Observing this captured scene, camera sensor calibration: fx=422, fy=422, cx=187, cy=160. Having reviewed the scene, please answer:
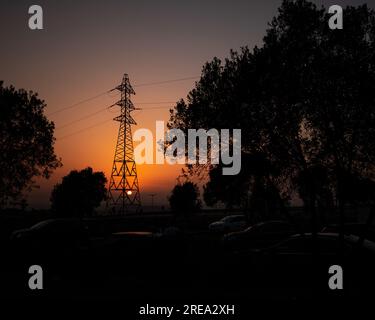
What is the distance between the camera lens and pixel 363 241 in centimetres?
1293

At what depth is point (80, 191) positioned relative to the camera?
319ft

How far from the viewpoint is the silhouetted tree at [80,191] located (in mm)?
90062

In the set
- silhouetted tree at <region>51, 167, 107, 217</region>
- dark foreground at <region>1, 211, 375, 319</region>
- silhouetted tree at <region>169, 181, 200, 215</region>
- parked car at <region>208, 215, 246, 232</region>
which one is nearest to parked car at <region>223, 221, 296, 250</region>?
dark foreground at <region>1, 211, 375, 319</region>

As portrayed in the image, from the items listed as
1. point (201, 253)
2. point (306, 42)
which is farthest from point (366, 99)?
point (201, 253)

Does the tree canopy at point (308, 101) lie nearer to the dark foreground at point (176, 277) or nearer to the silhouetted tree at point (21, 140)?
the dark foreground at point (176, 277)

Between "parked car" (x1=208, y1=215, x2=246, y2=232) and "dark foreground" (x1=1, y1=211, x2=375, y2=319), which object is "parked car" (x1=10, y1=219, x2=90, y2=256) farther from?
"parked car" (x1=208, y1=215, x2=246, y2=232)

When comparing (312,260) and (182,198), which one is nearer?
(312,260)

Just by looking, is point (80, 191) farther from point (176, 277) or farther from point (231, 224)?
point (176, 277)

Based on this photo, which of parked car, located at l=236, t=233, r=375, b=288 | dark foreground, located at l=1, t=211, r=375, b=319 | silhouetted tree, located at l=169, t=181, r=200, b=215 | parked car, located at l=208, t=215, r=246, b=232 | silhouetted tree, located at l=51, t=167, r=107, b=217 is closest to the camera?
dark foreground, located at l=1, t=211, r=375, b=319

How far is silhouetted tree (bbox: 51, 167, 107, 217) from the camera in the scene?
90062 mm

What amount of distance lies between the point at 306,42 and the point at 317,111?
2274mm

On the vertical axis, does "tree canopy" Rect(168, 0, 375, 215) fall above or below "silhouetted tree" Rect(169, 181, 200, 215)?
above

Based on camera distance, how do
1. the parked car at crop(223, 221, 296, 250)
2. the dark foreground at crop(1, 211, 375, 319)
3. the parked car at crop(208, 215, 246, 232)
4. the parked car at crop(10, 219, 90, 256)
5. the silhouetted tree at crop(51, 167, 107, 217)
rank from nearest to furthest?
1. the dark foreground at crop(1, 211, 375, 319)
2. the parked car at crop(10, 219, 90, 256)
3. the parked car at crop(223, 221, 296, 250)
4. the parked car at crop(208, 215, 246, 232)
5. the silhouetted tree at crop(51, 167, 107, 217)

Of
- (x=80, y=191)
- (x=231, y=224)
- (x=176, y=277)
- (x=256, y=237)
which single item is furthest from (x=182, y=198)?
(x=176, y=277)
